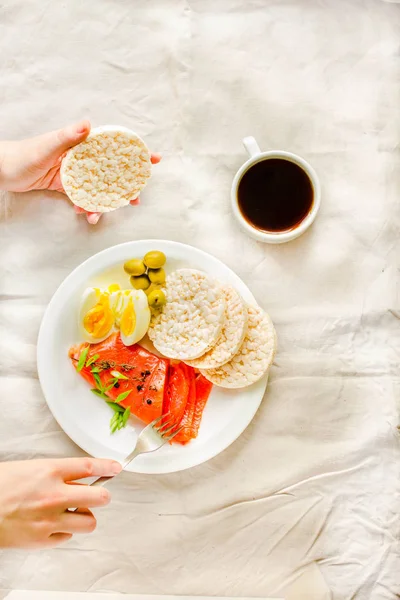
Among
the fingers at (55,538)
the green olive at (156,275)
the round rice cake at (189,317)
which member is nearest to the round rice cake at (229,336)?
the round rice cake at (189,317)

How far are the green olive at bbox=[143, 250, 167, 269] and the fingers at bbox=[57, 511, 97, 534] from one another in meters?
0.41

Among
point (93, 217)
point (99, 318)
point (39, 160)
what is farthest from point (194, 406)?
point (39, 160)

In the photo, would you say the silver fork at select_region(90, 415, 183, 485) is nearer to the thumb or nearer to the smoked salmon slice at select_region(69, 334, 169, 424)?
the smoked salmon slice at select_region(69, 334, 169, 424)

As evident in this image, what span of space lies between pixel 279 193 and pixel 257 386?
342mm

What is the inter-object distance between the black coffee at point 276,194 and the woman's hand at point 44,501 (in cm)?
51

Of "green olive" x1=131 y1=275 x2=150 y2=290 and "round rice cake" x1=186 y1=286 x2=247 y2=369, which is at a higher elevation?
"green olive" x1=131 y1=275 x2=150 y2=290

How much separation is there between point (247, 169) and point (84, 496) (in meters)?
0.61

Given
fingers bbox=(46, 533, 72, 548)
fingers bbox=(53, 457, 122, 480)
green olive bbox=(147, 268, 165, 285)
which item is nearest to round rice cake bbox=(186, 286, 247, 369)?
green olive bbox=(147, 268, 165, 285)

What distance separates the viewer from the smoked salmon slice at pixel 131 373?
1.02 meters

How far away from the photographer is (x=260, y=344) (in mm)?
1008

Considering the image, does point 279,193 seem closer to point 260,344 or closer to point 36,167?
point 260,344

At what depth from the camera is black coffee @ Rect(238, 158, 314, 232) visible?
1.07m

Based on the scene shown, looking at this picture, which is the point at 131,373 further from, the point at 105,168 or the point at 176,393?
the point at 105,168

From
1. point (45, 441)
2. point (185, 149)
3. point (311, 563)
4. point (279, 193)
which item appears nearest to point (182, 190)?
point (185, 149)
